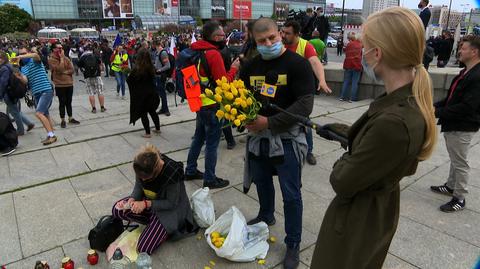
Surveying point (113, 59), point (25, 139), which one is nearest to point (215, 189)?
point (25, 139)

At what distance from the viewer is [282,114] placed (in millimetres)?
2551

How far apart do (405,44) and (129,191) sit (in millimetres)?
3732

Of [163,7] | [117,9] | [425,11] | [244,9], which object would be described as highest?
[163,7]

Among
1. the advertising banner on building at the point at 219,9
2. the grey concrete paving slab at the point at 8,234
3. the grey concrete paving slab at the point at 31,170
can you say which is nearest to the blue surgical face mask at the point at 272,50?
the grey concrete paving slab at the point at 8,234

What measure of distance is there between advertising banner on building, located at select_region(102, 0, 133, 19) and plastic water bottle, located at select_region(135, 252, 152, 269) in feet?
326

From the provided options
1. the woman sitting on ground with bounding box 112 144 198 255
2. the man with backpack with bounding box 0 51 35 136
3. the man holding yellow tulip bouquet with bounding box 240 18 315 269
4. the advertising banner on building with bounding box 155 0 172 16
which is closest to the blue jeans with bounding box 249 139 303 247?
the man holding yellow tulip bouquet with bounding box 240 18 315 269

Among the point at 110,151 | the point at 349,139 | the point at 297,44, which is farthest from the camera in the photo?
the point at 110,151

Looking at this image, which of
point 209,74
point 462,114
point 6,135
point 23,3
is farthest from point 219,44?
point 23,3

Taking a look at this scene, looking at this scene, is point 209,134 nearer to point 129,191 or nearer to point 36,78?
point 129,191

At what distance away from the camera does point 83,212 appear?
378 centimetres

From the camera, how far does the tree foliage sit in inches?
2771

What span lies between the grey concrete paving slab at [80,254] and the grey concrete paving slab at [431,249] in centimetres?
251

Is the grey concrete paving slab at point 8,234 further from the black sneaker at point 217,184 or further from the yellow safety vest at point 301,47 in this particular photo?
the yellow safety vest at point 301,47

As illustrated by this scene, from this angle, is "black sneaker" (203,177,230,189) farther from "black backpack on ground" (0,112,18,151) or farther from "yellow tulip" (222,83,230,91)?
"black backpack on ground" (0,112,18,151)
